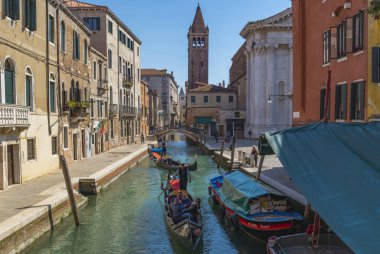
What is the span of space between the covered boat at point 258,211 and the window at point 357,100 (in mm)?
4092

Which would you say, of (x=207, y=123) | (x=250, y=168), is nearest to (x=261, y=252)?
(x=250, y=168)

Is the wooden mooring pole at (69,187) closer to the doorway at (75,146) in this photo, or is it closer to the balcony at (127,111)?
the doorway at (75,146)

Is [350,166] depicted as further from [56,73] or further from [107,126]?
[107,126]

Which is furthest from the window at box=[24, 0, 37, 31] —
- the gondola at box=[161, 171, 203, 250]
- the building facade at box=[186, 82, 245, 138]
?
the building facade at box=[186, 82, 245, 138]

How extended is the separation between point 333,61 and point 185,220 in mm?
9033

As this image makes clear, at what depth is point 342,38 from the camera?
1605 cm

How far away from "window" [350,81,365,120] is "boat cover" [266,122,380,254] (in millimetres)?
5540

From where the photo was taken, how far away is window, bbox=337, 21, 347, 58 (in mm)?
15695

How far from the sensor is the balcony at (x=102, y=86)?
31812mm

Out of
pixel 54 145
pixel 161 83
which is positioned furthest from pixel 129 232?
pixel 161 83

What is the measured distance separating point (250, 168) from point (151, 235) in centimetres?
1102

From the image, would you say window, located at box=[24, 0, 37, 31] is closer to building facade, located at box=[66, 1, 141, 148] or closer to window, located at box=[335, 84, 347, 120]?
building facade, located at box=[66, 1, 141, 148]

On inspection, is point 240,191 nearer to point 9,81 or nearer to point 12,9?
point 9,81

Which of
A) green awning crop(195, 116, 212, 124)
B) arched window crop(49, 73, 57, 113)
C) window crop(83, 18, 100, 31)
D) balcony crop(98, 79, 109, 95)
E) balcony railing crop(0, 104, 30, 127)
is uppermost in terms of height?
window crop(83, 18, 100, 31)
